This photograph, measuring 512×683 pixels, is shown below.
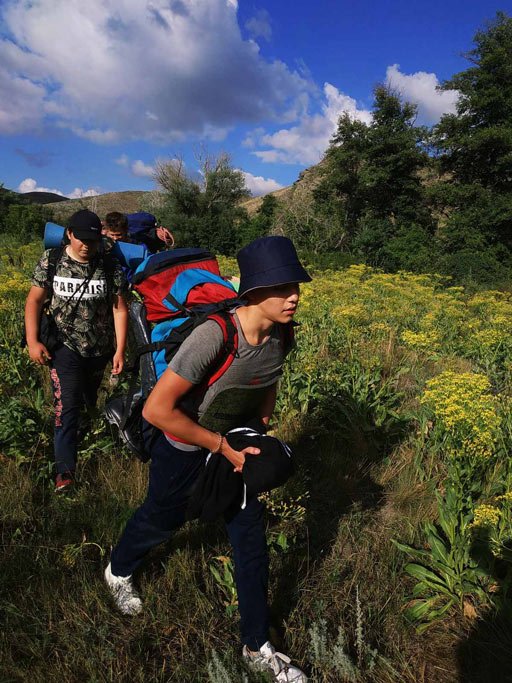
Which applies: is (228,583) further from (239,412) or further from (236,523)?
(239,412)

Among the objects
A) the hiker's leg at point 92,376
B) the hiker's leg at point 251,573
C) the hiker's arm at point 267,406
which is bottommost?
the hiker's leg at point 251,573

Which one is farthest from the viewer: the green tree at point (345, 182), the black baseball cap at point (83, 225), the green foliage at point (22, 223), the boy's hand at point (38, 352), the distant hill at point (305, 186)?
the distant hill at point (305, 186)

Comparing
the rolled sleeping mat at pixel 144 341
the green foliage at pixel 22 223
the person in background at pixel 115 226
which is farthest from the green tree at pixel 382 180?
the rolled sleeping mat at pixel 144 341

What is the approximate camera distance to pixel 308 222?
25.9 meters

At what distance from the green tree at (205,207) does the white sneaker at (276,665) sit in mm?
29388

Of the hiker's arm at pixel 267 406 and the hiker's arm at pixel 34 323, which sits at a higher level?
the hiker's arm at pixel 34 323

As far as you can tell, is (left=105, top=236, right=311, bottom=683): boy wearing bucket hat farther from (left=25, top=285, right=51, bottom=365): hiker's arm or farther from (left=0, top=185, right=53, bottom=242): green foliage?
(left=0, top=185, right=53, bottom=242): green foliage

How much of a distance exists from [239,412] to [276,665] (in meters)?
1.09

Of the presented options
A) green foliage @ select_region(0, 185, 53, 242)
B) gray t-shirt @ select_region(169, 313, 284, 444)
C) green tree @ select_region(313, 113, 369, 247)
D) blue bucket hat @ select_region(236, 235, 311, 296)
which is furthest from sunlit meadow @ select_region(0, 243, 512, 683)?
green tree @ select_region(313, 113, 369, 247)

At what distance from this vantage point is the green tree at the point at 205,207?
31.2 m

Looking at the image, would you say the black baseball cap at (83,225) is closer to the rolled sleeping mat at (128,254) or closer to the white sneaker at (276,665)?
the rolled sleeping mat at (128,254)

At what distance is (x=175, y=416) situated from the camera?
1.51 m

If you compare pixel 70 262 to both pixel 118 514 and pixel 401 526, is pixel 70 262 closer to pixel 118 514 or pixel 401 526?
pixel 118 514

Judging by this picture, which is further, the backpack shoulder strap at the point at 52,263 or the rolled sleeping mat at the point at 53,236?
the rolled sleeping mat at the point at 53,236
